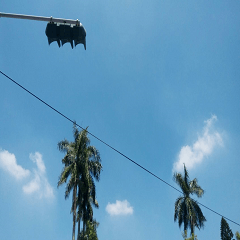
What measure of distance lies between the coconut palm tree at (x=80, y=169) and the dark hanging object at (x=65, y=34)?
21426 mm

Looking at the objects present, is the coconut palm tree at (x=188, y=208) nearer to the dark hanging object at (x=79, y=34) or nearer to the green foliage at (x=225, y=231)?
the green foliage at (x=225, y=231)

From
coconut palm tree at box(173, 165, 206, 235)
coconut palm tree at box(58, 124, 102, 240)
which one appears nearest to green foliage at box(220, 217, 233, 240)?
coconut palm tree at box(173, 165, 206, 235)

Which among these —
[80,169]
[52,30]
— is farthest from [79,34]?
[80,169]

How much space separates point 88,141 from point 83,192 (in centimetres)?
570

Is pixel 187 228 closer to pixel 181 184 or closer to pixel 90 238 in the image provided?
pixel 181 184

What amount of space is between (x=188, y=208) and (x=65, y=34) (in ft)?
103

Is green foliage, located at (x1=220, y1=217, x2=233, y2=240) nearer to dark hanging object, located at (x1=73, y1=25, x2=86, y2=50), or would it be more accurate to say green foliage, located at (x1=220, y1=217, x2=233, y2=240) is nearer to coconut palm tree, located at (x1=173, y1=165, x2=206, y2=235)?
coconut palm tree, located at (x1=173, y1=165, x2=206, y2=235)

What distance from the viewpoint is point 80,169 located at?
26.8 meters

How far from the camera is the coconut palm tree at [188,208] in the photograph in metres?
32.0

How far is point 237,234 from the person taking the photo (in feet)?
113

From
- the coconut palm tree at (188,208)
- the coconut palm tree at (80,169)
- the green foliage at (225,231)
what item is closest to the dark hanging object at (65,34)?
the coconut palm tree at (80,169)

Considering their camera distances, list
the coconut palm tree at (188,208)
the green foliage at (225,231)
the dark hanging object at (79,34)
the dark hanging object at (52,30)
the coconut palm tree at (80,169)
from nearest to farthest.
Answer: the dark hanging object at (79,34), the dark hanging object at (52,30), the coconut palm tree at (80,169), the coconut palm tree at (188,208), the green foliage at (225,231)

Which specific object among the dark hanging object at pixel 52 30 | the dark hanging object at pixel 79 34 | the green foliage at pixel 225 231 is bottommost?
the dark hanging object at pixel 79 34

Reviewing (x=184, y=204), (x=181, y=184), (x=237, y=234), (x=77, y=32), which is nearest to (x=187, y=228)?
(x=184, y=204)
